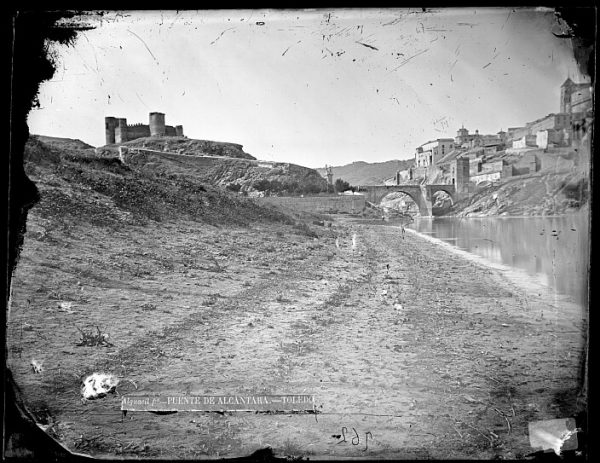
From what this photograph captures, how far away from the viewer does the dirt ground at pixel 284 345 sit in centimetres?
187

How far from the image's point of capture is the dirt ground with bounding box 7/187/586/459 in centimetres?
187

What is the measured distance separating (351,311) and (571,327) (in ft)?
3.52

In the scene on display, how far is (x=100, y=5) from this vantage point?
1.92m

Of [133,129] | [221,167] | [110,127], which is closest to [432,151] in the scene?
[221,167]

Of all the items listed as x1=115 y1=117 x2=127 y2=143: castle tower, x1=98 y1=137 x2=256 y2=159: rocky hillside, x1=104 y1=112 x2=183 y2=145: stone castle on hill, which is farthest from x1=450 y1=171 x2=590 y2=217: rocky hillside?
x1=115 y1=117 x2=127 y2=143: castle tower

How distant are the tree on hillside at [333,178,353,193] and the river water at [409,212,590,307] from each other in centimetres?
66

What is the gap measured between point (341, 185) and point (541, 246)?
3.74 ft

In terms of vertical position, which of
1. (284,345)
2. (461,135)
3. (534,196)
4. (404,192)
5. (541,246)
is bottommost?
(284,345)

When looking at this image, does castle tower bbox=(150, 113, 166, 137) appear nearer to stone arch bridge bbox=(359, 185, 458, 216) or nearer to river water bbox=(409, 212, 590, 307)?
stone arch bridge bbox=(359, 185, 458, 216)

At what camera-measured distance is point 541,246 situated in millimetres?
2074

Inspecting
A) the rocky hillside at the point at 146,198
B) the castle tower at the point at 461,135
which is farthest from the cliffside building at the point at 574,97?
the rocky hillside at the point at 146,198

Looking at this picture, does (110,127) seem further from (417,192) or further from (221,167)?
(417,192)

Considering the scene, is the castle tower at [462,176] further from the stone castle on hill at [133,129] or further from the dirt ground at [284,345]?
the stone castle on hill at [133,129]

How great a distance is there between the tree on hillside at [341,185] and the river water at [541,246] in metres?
0.66
